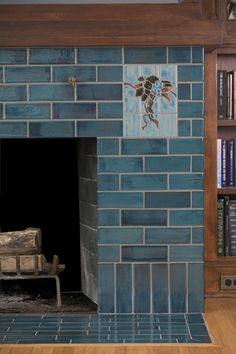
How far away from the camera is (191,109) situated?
427cm

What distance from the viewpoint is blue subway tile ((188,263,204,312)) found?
14.1 ft

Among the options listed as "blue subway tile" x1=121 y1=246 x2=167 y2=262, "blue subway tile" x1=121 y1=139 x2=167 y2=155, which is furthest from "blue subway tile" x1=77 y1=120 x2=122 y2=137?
"blue subway tile" x1=121 y1=246 x2=167 y2=262

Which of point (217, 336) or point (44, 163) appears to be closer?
point (217, 336)

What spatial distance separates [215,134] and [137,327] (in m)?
1.21

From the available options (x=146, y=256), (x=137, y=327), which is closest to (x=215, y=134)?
(x=146, y=256)

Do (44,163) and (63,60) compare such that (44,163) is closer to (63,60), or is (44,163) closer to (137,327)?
(63,60)

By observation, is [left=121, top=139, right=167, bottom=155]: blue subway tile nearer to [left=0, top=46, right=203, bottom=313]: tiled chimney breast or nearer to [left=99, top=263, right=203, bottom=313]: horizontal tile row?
[left=0, top=46, right=203, bottom=313]: tiled chimney breast

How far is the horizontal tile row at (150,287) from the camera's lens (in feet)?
14.1

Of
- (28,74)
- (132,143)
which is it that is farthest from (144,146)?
(28,74)

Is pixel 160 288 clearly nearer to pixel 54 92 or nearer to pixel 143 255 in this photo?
pixel 143 255

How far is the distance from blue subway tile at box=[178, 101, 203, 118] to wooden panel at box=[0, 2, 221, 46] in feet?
1.05

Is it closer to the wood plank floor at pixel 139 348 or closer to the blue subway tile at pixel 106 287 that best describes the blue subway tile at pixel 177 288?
the blue subway tile at pixel 106 287

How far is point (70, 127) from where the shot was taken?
4.24 meters

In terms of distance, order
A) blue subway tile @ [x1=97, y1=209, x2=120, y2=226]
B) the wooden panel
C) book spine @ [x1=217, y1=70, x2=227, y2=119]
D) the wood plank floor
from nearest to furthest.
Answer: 1. the wood plank floor
2. the wooden panel
3. blue subway tile @ [x1=97, y1=209, x2=120, y2=226]
4. book spine @ [x1=217, y1=70, x2=227, y2=119]
